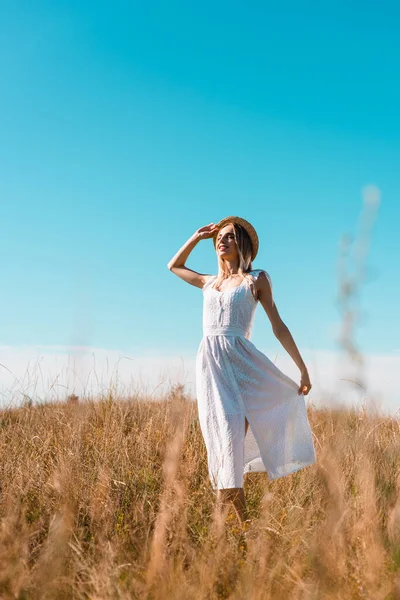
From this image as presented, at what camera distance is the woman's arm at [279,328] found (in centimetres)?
425

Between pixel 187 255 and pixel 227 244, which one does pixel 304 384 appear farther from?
pixel 187 255

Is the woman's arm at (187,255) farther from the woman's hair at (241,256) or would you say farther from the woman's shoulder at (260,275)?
the woman's shoulder at (260,275)

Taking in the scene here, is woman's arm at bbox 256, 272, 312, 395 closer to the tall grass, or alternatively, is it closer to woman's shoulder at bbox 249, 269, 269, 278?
woman's shoulder at bbox 249, 269, 269, 278

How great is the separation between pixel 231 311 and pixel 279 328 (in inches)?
14.6

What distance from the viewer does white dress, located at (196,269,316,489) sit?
4.10 meters

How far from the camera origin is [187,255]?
4875mm

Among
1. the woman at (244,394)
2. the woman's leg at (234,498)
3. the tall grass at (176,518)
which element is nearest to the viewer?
the tall grass at (176,518)

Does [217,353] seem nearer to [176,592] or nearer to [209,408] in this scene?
[209,408]

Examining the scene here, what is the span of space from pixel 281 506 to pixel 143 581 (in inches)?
60.8

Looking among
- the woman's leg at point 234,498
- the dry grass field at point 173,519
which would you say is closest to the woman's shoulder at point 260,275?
the dry grass field at point 173,519

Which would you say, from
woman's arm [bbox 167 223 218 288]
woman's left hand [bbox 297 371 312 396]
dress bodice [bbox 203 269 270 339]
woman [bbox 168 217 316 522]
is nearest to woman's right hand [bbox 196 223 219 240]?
woman's arm [bbox 167 223 218 288]

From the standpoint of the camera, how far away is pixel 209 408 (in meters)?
4.14

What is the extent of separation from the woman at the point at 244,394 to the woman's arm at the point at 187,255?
0.40 meters

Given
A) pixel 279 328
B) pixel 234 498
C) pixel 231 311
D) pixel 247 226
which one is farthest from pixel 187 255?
pixel 234 498
